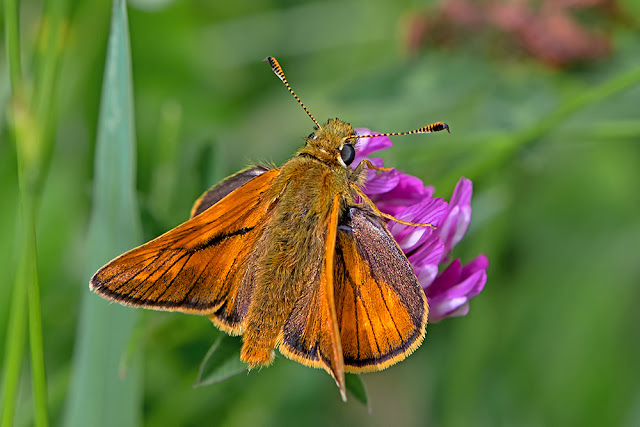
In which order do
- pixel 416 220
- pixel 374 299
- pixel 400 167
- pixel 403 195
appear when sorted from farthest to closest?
1. pixel 400 167
2. pixel 403 195
3. pixel 416 220
4. pixel 374 299

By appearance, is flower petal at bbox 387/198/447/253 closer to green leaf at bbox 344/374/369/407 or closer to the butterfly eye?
the butterfly eye

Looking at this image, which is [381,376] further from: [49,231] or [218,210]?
[218,210]

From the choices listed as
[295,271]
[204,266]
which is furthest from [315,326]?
[204,266]

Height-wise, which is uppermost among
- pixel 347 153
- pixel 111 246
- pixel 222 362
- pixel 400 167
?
pixel 111 246

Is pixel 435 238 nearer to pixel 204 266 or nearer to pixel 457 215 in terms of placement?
pixel 457 215

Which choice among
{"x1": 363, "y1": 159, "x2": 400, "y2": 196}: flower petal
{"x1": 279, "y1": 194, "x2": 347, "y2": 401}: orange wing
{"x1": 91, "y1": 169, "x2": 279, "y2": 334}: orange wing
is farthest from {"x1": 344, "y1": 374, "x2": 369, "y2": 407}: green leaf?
{"x1": 363, "y1": 159, "x2": 400, "y2": 196}: flower petal

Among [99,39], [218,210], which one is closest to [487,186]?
[218,210]
